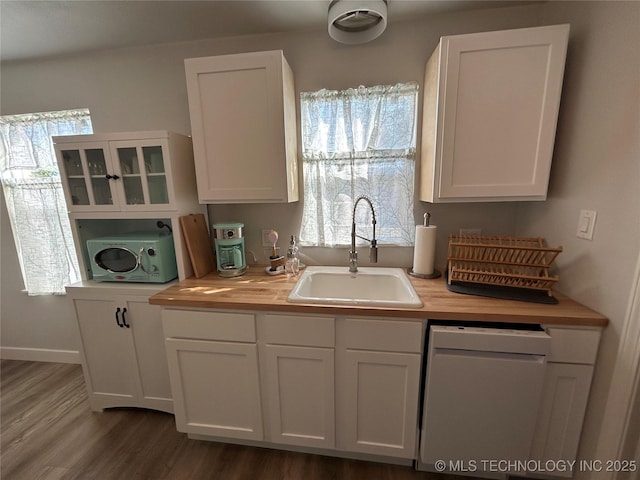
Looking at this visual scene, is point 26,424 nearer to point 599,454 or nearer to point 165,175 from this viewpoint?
point 165,175

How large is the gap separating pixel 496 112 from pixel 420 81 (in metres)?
0.52

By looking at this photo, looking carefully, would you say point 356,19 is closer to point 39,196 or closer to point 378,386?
point 378,386

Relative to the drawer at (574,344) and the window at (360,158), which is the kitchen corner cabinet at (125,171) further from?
the drawer at (574,344)

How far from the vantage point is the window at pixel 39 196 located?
1895 mm

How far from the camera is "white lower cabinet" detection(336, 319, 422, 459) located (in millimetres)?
1168

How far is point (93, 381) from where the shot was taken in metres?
1.69

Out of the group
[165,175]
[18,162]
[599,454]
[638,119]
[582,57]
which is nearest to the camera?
[638,119]

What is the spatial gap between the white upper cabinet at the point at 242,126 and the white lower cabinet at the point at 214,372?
0.70 metres

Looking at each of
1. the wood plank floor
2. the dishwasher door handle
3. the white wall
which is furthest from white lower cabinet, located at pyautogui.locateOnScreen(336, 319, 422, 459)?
the white wall

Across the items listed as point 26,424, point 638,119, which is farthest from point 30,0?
point 638,119

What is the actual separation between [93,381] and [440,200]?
2466 mm

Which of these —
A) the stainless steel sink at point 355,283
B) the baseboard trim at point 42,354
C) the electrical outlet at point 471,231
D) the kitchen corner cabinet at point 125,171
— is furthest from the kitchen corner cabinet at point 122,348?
the electrical outlet at point 471,231

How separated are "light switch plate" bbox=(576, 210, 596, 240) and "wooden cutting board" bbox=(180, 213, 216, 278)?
6.62ft

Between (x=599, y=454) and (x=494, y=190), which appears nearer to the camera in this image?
(x=599, y=454)
